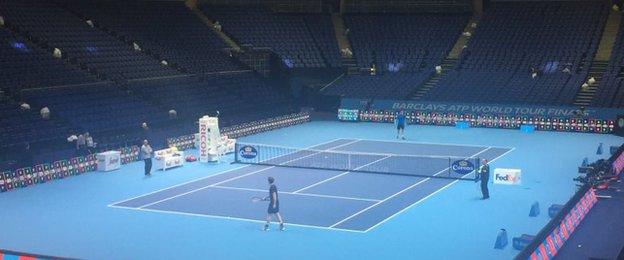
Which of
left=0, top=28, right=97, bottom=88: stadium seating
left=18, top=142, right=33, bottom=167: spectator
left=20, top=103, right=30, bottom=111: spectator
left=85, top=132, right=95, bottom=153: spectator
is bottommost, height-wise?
left=18, top=142, right=33, bottom=167: spectator

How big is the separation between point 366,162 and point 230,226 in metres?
13.9

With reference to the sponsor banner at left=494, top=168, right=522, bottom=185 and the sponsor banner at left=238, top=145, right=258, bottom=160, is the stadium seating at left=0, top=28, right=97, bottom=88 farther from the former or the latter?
the sponsor banner at left=494, top=168, right=522, bottom=185

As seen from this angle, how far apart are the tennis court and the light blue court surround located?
1.12 ft

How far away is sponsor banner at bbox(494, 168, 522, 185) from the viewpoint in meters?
31.2

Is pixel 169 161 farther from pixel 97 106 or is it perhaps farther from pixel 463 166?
pixel 463 166

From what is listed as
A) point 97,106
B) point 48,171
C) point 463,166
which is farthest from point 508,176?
point 97,106

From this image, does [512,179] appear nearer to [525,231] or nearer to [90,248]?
[525,231]

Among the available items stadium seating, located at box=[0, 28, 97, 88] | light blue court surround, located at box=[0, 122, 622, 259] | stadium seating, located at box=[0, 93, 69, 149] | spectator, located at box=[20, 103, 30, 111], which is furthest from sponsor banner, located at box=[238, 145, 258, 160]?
stadium seating, located at box=[0, 28, 97, 88]

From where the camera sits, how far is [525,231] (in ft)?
78.6

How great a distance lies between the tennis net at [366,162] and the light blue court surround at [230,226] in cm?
194

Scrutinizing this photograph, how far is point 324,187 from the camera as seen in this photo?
3152 centimetres

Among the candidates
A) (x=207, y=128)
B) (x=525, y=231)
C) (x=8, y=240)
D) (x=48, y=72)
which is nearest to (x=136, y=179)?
(x=207, y=128)

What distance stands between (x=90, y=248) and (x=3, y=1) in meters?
32.5

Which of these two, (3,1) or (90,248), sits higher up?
(3,1)
